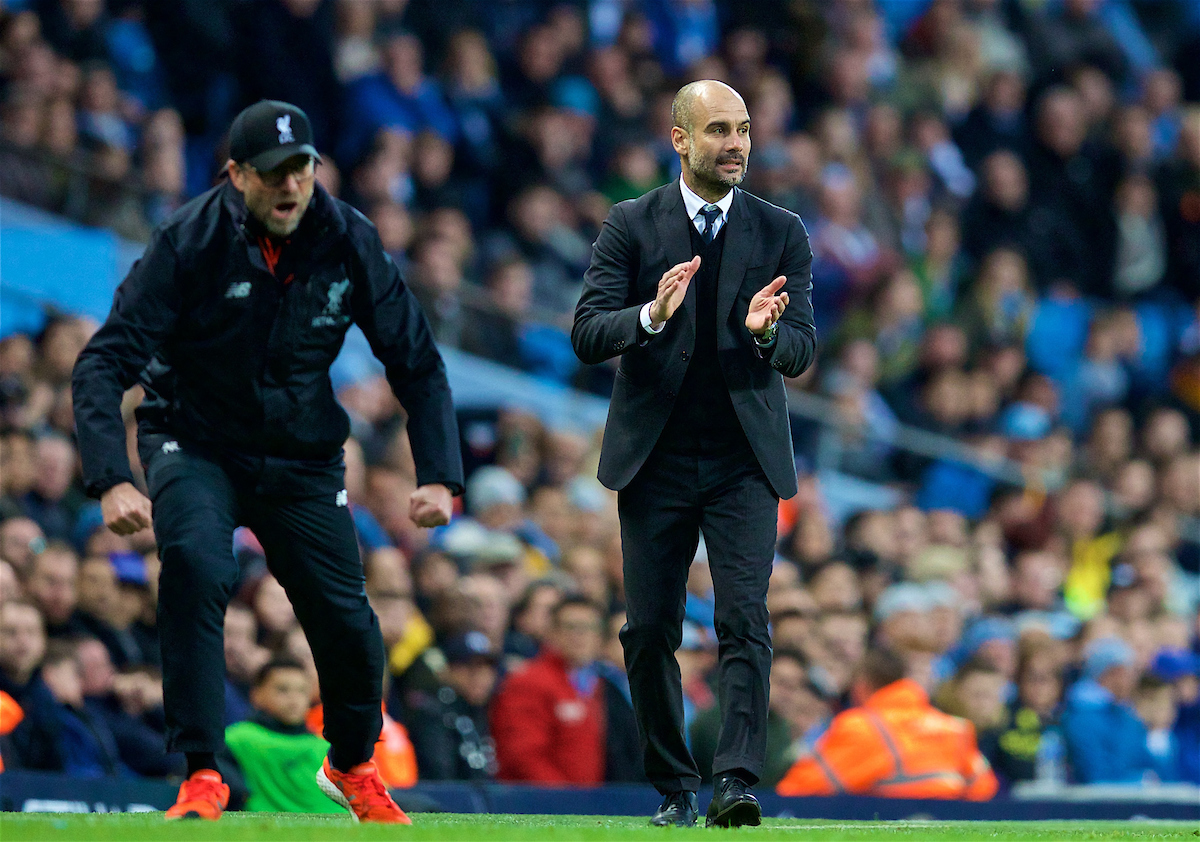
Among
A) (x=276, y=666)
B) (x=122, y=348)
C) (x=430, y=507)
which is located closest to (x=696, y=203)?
(x=430, y=507)

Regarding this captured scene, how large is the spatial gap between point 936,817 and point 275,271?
13.2ft

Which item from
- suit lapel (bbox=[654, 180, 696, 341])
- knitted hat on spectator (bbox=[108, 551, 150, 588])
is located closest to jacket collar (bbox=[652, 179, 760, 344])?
suit lapel (bbox=[654, 180, 696, 341])

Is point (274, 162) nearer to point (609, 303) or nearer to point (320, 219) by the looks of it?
point (320, 219)

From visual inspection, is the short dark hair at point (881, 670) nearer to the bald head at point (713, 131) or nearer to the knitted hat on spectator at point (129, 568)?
the knitted hat on spectator at point (129, 568)

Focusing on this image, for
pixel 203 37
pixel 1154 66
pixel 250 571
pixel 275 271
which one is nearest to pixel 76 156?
pixel 203 37

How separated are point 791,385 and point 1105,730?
4.07 metres

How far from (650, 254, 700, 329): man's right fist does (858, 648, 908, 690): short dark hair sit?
4084 mm

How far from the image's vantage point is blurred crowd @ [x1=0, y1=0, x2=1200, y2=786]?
30.5 ft

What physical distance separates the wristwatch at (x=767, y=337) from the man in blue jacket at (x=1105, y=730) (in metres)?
5.85

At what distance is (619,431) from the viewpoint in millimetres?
6285

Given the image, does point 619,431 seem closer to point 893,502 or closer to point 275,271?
point 275,271

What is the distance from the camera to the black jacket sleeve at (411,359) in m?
6.16

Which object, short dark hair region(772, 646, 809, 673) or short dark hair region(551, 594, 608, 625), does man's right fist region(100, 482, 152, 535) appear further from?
short dark hair region(772, 646, 809, 673)

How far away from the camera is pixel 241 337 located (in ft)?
19.6
